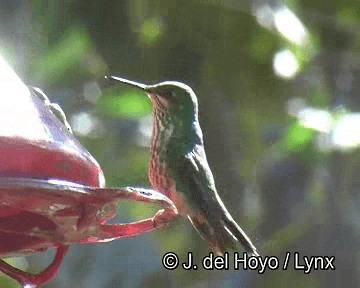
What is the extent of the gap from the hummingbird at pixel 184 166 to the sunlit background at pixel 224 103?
5.64 feet

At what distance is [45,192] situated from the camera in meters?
1.90

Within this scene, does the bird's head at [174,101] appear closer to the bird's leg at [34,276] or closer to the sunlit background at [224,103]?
the bird's leg at [34,276]

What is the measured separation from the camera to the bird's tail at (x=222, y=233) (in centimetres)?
297

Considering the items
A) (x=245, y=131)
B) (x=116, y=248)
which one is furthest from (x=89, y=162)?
(x=116, y=248)

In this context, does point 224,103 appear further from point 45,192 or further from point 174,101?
point 45,192

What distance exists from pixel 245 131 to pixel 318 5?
97 centimetres

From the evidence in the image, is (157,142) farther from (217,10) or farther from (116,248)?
(116,248)

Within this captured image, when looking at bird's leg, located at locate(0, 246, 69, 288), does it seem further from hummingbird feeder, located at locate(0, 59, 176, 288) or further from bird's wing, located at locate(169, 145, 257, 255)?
bird's wing, located at locate(169, 145, 257, 255)

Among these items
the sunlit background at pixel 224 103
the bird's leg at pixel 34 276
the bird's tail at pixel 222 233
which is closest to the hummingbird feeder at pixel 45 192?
the bird's leg at pixel 34 276

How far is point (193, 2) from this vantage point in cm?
521

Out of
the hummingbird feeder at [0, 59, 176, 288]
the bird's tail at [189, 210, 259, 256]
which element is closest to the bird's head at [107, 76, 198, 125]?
the bird's tail at [189, 210, 259, 256]

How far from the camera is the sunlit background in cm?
509

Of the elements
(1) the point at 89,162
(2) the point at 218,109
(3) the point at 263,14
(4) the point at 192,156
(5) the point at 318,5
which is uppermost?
(5) the point at 318,5

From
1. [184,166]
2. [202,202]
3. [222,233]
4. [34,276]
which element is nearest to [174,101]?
[184,166]
